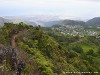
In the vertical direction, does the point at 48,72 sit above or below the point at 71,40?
above

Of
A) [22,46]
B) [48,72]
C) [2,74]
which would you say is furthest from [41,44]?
[2,74]

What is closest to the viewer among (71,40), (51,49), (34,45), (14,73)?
(14,73)

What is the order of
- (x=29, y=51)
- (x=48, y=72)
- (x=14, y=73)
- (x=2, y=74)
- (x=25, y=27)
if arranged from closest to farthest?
(x=2, y=74)
(x=14, y=73)
(x=48, y=72)
(x=29, y=51)
(x=25, y=27)

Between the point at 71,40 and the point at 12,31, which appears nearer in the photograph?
the point at 12,31

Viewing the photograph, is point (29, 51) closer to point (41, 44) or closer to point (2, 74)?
point (41, 44)

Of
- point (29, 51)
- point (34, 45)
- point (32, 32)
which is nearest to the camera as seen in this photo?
point (29, 51)

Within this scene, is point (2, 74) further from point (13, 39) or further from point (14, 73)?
point (13, 39)

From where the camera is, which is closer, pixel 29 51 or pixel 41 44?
pixel 29 51

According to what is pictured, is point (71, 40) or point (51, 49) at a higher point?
point (51, 49)

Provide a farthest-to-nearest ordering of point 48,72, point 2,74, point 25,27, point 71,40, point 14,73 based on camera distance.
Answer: point 71,40, point 25,27, point 48,72, point 14,73, point 2,74

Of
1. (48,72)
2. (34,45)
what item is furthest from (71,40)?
(48,72)
